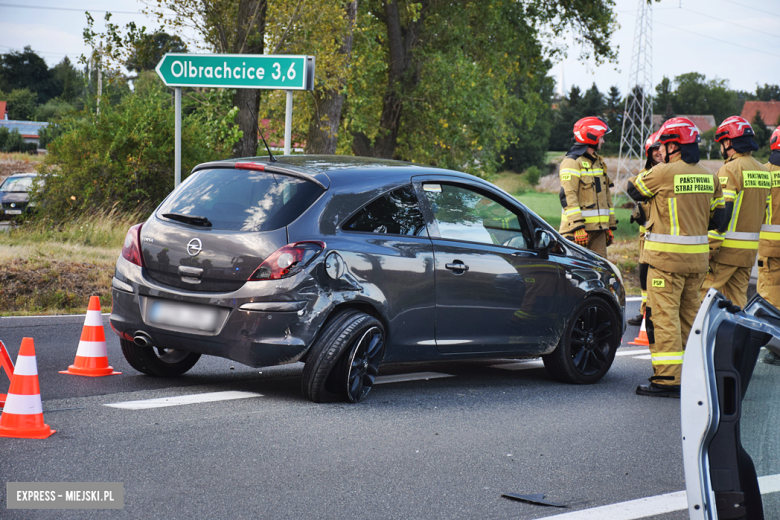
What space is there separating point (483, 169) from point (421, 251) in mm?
20287

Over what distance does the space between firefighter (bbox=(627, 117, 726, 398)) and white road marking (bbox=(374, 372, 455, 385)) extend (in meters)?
1.63

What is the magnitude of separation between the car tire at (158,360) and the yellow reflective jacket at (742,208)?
5.15 metres

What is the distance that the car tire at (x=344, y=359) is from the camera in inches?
202

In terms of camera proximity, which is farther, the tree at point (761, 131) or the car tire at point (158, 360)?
the tree at point (761, 131)

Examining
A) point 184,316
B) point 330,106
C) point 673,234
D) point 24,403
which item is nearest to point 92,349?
point 184,316

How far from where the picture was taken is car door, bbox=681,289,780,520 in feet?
7.85

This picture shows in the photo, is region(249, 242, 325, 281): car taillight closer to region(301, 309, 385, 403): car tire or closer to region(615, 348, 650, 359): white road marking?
region(301, 309, 385, 403): car tire

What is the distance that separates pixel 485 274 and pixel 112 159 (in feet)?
36.9

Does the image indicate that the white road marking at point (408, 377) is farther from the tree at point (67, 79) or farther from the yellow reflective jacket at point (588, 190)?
the tree at point (67, 79)

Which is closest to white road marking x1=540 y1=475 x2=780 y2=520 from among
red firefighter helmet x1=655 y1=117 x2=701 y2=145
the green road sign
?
red firefighter helmet x1=655 y1=117 x2=701 y2=145

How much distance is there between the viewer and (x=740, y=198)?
8.10 m

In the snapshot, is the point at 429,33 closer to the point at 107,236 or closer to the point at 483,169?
the point at 483,169

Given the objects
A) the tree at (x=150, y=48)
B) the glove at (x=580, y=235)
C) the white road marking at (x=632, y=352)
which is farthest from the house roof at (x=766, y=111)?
the glove at (x=580, y=235)

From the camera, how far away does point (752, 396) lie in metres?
2.47
